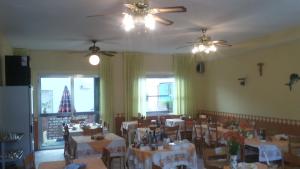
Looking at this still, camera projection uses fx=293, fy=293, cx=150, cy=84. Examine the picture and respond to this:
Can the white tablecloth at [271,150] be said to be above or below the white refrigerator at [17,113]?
below

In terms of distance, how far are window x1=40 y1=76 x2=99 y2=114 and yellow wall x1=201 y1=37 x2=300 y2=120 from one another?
12.6 feet

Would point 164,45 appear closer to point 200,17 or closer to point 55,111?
point 200,17

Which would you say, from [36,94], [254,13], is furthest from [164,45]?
[36,94]

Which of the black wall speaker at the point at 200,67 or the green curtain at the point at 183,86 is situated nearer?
the green curtain at the point at 183,86

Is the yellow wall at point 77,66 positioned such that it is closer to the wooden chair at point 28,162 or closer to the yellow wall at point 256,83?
the yellow wall at point 256,83

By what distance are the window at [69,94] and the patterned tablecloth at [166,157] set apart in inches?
184

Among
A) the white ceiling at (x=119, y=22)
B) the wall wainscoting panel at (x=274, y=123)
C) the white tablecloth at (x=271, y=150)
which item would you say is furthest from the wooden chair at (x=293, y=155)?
the white ceiling at (x=119, y=22)

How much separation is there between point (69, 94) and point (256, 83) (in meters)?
5.48

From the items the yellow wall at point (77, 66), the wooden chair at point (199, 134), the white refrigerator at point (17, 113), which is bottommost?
the wooden chair at point (199, 134)

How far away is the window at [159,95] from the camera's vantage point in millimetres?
9945

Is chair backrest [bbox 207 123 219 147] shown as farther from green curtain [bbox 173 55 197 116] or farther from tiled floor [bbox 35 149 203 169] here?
green curtain [bbox 173 55 197 116]

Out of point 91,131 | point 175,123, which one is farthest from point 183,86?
point 91,131

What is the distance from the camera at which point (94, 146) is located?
532 cm

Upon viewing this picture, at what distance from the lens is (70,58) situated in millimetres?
8883
